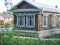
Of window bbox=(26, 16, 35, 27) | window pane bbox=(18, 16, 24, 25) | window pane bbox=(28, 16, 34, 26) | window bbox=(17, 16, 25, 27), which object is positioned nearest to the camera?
window bbox=(26, 16, 35, 27)

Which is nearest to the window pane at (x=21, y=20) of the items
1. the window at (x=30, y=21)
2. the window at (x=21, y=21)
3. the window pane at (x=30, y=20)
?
the window at (x=21, y=21)

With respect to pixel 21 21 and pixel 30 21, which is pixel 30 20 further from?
pixel 21 21

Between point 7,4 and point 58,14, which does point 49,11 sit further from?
point 7,4

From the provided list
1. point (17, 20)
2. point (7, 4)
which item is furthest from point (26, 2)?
point (7, 4)

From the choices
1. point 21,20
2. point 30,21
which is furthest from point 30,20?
point 21,20

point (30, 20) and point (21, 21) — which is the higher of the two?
point (30, 20)

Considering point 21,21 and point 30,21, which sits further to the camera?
point 21,21

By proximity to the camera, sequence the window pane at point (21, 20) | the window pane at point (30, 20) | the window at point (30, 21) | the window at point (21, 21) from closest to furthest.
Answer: the window at point (30, 21) → the window pane at point (30, 20) → the window at point (21, 21) → the window pane at point (21, 20)

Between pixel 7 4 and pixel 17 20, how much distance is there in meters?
19.2

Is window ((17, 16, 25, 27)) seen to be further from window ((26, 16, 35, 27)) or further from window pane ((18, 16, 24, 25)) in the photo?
window ((26, 16, 35, 27))

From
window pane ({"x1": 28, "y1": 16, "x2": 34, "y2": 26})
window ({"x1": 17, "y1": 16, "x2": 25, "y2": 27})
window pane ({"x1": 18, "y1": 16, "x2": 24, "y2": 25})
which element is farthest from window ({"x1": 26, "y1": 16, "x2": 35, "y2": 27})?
window pane ({"x1": 18, "y1": 16, "x2": 24, "y2": 25})

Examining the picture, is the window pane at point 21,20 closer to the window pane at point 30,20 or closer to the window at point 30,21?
the window at point 30,21

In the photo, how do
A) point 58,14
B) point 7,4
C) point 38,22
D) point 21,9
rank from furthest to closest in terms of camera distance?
1. point 58,14
2. point 21,9
3. point 38,22
4. point 7,4

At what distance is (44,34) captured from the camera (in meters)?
27.0
